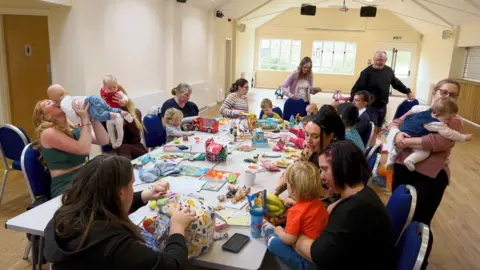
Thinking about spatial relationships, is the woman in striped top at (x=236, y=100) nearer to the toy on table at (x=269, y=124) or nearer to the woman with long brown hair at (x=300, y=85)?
the toy on table at (x=269, y=124)

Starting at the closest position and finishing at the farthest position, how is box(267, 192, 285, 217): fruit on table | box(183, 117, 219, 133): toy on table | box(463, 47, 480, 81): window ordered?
box(267, 192, 285, 217): fruit on table, box(183, 117, 219, 133): toy on table, box(463, 47, 480, 81): window

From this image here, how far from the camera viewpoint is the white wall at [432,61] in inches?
Answer: 458

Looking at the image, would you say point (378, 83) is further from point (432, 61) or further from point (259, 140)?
point (432, 61)

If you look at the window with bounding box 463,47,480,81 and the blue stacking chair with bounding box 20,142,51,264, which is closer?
the blue stacking chair with bounding box 20,142,51,264

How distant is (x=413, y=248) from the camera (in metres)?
1.47

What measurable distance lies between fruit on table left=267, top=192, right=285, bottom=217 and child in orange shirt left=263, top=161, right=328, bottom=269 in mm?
210

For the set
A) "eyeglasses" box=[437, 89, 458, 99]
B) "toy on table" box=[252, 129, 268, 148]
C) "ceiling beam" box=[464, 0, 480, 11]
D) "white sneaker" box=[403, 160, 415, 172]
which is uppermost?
"ceiling beam" box=[464, 0, 480, 11]

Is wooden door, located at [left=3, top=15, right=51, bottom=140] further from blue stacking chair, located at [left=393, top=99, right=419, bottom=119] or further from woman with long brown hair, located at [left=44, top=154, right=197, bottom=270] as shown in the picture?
blue stacking chair, located at [left=393, top=99, right=419, bottom=119]

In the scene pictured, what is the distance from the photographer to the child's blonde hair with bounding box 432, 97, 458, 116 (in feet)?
7.73

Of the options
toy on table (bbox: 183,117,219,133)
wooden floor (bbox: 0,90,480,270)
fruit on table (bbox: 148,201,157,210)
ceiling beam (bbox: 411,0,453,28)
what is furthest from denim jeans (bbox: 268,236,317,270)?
ceiling beam (bbox: 411,0,453,28)

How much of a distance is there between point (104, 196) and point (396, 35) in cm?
1630

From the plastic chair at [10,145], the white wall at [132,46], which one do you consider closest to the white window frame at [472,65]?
the white wall at [132,46]

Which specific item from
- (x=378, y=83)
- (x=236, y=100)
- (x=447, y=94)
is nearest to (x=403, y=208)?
(x=447, y=94)

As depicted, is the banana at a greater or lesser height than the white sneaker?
lesser
